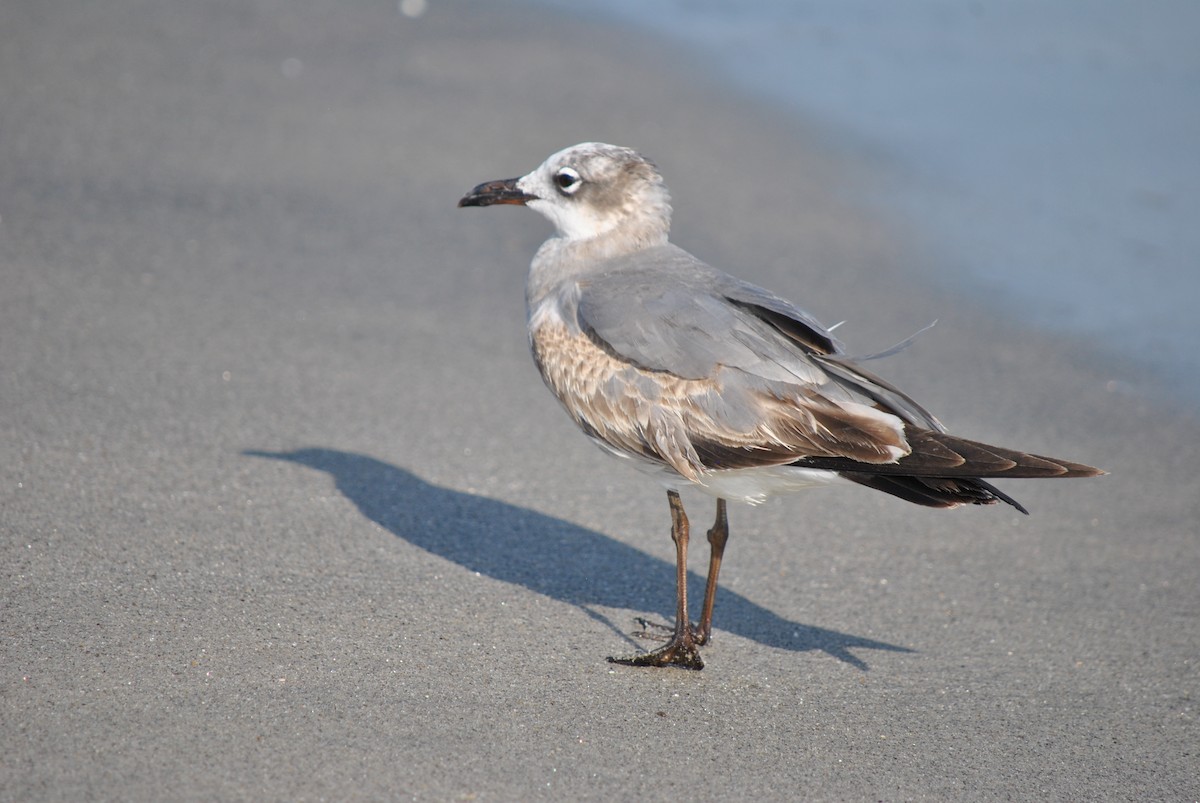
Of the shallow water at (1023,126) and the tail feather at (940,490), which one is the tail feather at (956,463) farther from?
the shallow water at (1023,126)

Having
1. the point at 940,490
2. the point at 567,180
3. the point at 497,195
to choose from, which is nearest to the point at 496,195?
the point at 497,195

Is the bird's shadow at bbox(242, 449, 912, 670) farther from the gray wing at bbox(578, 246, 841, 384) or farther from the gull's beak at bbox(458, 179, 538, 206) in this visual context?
the gull's beak at bbox(458, 179, 538, 206)

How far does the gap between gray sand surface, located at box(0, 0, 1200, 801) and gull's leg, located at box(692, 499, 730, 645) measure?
0.11 meters

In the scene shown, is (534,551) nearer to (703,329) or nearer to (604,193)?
(703,329)

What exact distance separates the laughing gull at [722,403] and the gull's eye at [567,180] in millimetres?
367

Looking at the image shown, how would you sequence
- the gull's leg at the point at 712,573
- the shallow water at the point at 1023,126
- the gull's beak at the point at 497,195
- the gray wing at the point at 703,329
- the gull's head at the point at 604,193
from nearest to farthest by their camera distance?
1. the gray wing at the point at 703,329
2. the gull's leg at the point at 712,573
3. the gull's head at the point at 604,193
4. the gull's beak at the point at 497,195
5. the shallow water at the point at 1023,126

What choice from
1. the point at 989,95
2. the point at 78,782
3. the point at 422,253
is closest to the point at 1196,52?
the point at 989,95

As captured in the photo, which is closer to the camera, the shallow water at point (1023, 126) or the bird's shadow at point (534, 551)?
the bird's shadow at point (534, 551)

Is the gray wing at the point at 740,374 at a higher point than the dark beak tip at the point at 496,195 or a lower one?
lower

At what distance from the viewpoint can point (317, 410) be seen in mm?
5398

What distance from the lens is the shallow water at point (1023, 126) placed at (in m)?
7.20

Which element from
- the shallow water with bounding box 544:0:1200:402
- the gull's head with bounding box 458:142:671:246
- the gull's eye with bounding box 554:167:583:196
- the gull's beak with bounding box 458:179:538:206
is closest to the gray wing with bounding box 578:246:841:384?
the gull's head with bounding box 458:142:671:246

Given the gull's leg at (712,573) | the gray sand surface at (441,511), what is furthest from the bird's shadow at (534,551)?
the gull's leg at (712,573)

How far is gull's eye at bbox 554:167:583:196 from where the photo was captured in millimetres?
4570
